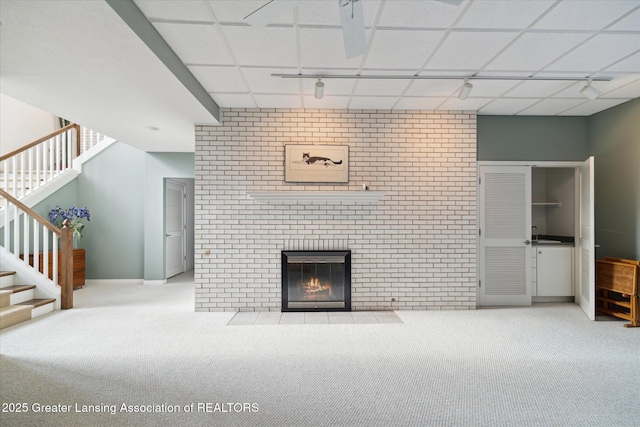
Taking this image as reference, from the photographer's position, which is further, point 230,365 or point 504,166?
point 504,166

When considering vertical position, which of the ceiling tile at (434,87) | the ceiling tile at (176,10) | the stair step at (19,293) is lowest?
the stair step at (19,293)

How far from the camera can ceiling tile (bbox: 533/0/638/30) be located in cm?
237

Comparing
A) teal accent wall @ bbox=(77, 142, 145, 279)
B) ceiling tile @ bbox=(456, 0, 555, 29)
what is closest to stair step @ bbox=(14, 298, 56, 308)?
teal accent wall @ bbox=(77, 142, 145, 279)

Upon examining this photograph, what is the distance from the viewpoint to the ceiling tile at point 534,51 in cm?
282

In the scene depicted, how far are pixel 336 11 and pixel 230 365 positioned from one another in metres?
2.82

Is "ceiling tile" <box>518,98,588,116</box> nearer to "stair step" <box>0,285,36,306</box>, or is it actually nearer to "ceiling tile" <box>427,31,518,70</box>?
"ceiling tile" <box>427,31,518,70</box>

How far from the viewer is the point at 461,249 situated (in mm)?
4734

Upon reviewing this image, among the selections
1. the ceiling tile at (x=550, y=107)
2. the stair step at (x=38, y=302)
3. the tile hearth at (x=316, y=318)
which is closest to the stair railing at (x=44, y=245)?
the stair step at (x=38, y=302)

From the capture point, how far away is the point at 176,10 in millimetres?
2396

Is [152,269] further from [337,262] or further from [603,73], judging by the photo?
[603,73]

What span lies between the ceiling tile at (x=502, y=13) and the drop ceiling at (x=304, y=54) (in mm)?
12

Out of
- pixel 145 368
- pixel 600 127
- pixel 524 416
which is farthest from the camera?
pixel 600 127

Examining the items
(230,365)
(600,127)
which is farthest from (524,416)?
(600,127)

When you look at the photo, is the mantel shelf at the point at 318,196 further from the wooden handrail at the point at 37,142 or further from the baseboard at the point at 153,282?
the wooden handrail at the point at 37,142
